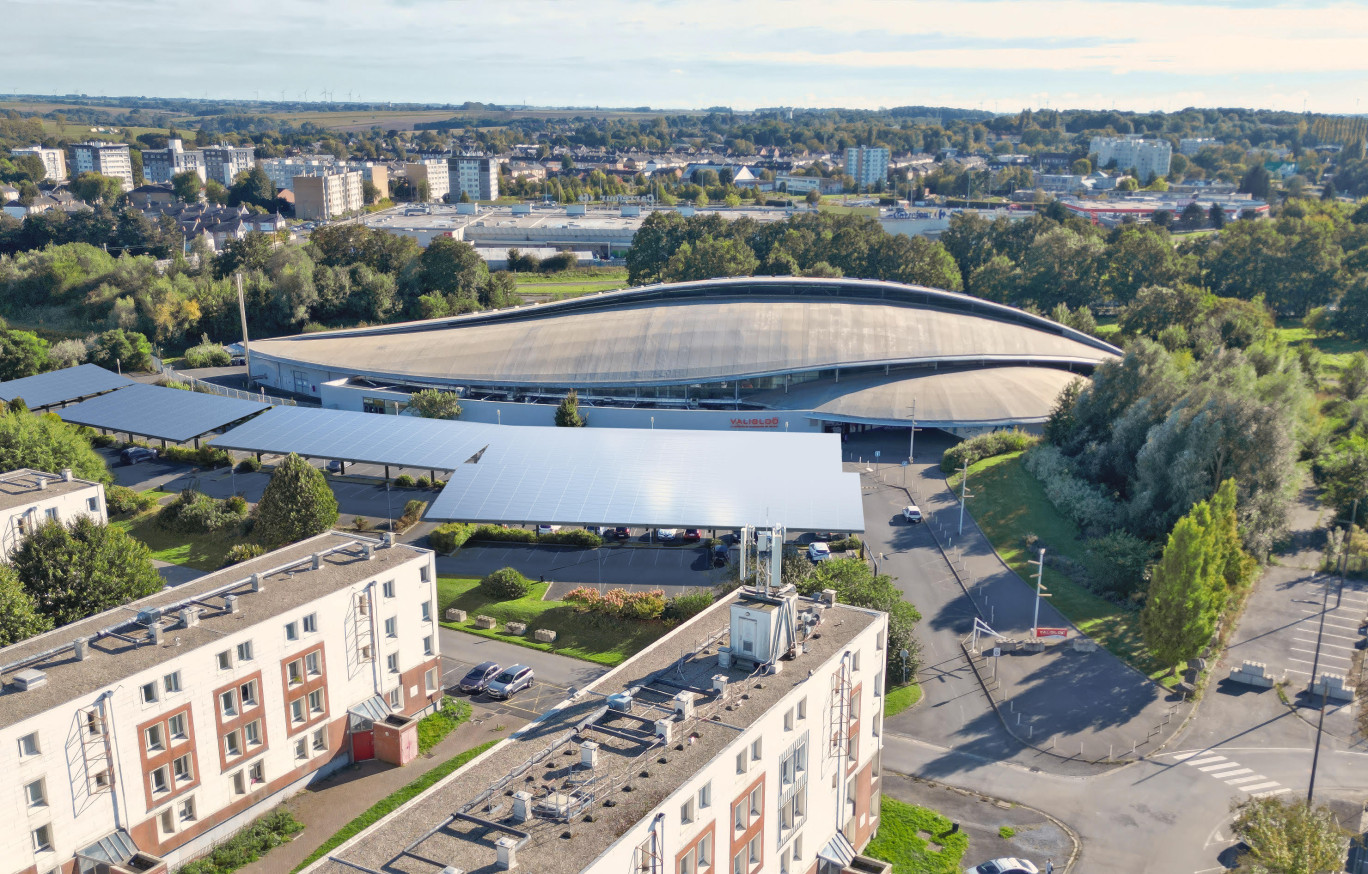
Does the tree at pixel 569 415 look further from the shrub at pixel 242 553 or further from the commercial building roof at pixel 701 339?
the shrub at pixel 242 553

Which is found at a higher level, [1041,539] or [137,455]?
[137,455]

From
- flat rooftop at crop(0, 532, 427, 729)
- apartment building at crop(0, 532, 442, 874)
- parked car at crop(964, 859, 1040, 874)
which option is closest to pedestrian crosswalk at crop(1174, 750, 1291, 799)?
parked car at crop(964, 859, 1040, 874)

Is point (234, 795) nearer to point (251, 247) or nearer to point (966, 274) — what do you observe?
point (251, 247)

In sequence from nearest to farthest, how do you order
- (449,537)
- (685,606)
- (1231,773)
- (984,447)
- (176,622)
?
(176,622)
(1231,773)
(685,606)
(449,537)
(984,447)

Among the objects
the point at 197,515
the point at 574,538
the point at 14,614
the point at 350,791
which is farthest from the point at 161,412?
the point at 350,791

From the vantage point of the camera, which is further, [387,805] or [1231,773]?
[1231,773]

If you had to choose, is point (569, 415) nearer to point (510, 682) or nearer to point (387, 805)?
point (510, 682)
